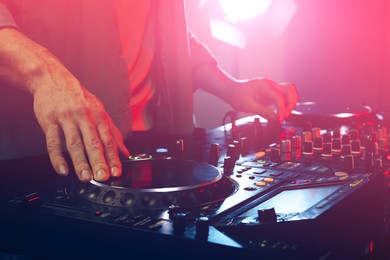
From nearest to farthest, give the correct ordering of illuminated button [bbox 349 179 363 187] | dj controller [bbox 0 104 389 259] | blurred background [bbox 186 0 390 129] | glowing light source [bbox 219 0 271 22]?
dj controller [bbox 0 104 389 259] < illuminated button [bbox 349 179 363 187] < blurred background [bbox 186 0 390 129] < glowing light source [bbox 219 0 271 22]

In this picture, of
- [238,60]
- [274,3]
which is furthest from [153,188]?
[238,60]

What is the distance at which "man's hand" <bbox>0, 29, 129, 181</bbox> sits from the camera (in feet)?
3.29

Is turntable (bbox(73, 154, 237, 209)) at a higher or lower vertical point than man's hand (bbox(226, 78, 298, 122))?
lower

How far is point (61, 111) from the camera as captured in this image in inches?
40.6

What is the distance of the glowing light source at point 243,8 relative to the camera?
9.53 feet

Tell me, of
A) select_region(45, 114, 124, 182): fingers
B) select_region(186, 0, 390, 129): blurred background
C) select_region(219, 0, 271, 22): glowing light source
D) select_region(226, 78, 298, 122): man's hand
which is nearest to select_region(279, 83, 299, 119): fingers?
select_region(226, 78, 298, 122): man's hand

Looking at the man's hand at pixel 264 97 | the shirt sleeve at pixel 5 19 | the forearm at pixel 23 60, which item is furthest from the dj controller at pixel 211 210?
the man's hand at pixel 264 97

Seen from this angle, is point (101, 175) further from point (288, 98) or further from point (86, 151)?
point (288, 98)

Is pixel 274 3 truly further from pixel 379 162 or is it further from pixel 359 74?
pixel 379 162

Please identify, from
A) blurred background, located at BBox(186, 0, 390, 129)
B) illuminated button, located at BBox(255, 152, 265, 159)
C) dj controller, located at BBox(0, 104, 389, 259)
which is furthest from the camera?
blurred background, located at BBox(186, 0, 390, 129)

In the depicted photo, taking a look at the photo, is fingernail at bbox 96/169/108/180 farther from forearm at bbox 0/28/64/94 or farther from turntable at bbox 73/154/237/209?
forearm at bbox 0/28/64/94

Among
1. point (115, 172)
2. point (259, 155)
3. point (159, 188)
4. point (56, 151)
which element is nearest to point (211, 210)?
point (159, 188)

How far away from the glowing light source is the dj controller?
1713 millimetres

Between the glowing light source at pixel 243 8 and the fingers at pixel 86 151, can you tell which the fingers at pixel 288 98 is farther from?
the glowing light source at pixel 243 8
